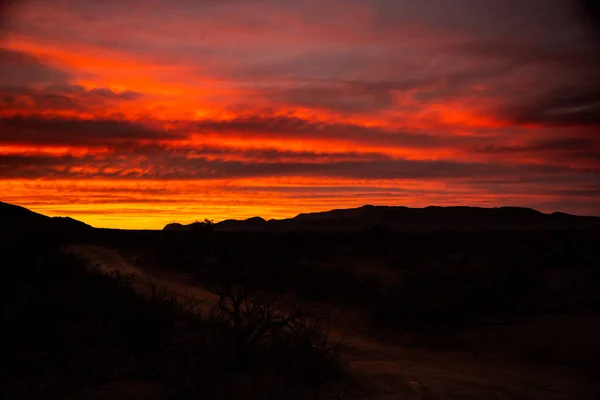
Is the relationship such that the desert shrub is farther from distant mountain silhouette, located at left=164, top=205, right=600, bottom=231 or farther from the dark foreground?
distant mountain silhouette, located at left=164, top=205, right=600, bottom=231

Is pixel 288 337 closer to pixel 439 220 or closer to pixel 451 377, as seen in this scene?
pixel 451 377

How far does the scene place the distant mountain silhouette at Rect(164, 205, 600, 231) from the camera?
123750 mm

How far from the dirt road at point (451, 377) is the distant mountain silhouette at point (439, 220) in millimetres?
105361

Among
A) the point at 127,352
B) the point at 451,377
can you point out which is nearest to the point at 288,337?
the point at 127,352

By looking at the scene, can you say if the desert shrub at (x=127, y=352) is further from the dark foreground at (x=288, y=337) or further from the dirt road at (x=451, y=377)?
the dirt road at (x=451, y=377)

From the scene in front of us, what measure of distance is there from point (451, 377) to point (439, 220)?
125 m

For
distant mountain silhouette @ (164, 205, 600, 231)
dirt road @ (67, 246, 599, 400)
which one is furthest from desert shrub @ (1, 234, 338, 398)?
distant mountain silhouette @ (164, 205, 600, 231)

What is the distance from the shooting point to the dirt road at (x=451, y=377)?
26.3 feet

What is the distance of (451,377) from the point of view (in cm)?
885

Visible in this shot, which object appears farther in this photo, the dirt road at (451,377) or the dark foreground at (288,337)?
the dirt road at (451,377)

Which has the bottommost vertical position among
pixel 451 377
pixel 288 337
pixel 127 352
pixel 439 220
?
pixel 451 377

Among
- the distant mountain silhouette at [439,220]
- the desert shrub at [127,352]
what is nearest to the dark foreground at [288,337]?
the desert shrub at [127,352]

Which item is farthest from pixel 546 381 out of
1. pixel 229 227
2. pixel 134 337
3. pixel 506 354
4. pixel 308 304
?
pixel 229 227

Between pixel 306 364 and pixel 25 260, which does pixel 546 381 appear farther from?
pixel 25 260
